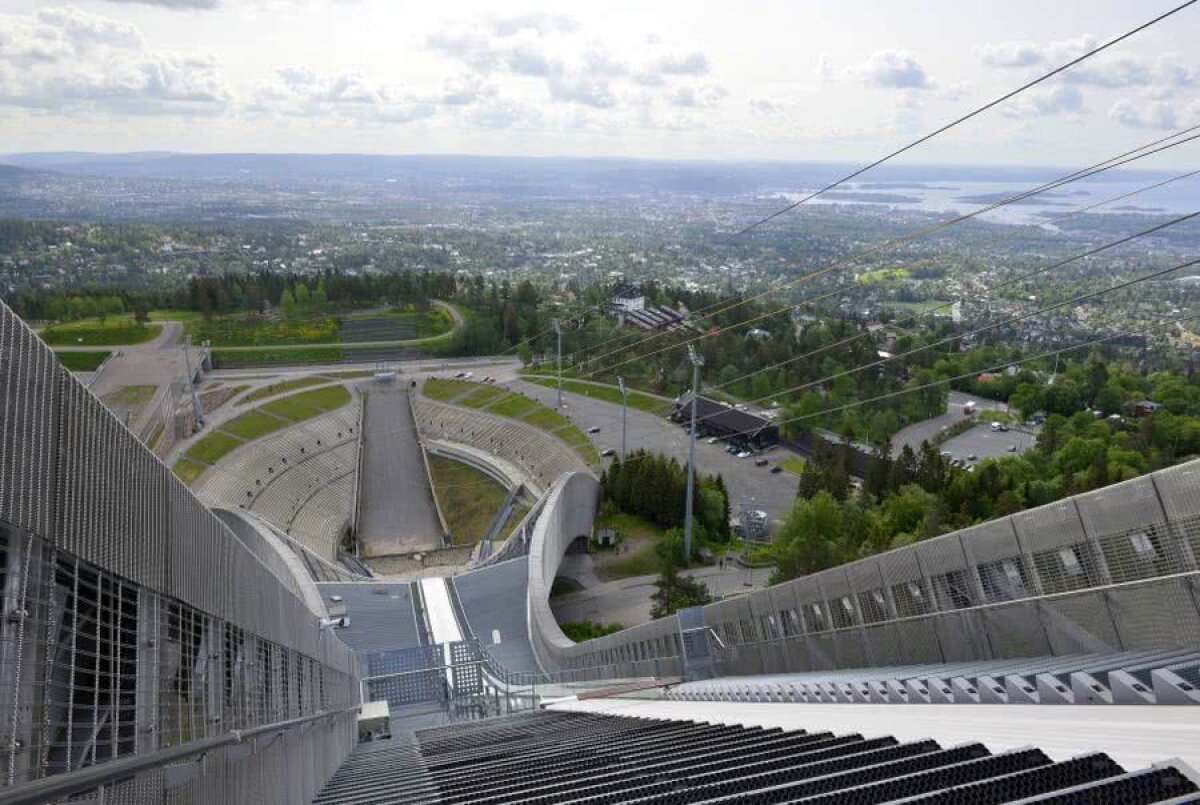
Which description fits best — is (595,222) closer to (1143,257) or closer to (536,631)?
(1143,257)

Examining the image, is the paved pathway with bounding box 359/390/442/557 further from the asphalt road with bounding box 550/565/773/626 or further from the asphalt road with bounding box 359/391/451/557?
the asphalt road with bounding box 550/565/773/626

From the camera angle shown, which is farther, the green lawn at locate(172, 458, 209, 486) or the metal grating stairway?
the green lawn at locate(172, 458, 209, 486)

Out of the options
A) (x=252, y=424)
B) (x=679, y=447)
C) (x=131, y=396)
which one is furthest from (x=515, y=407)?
(x=131, y=396)

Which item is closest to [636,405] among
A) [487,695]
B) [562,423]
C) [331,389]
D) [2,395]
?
[562,423]

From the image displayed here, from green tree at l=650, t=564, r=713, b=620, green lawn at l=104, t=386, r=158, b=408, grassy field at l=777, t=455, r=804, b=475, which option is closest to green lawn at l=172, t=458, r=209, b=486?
green lawn at l=104, t=386, r=158, b=408

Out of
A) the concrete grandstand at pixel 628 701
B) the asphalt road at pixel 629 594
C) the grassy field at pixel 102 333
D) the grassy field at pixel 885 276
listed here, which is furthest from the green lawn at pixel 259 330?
the concrete grandstand at pixel 628 701

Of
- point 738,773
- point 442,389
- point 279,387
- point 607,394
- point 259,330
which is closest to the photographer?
point 738,773

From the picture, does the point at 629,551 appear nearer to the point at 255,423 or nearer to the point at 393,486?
the point at 393,486
